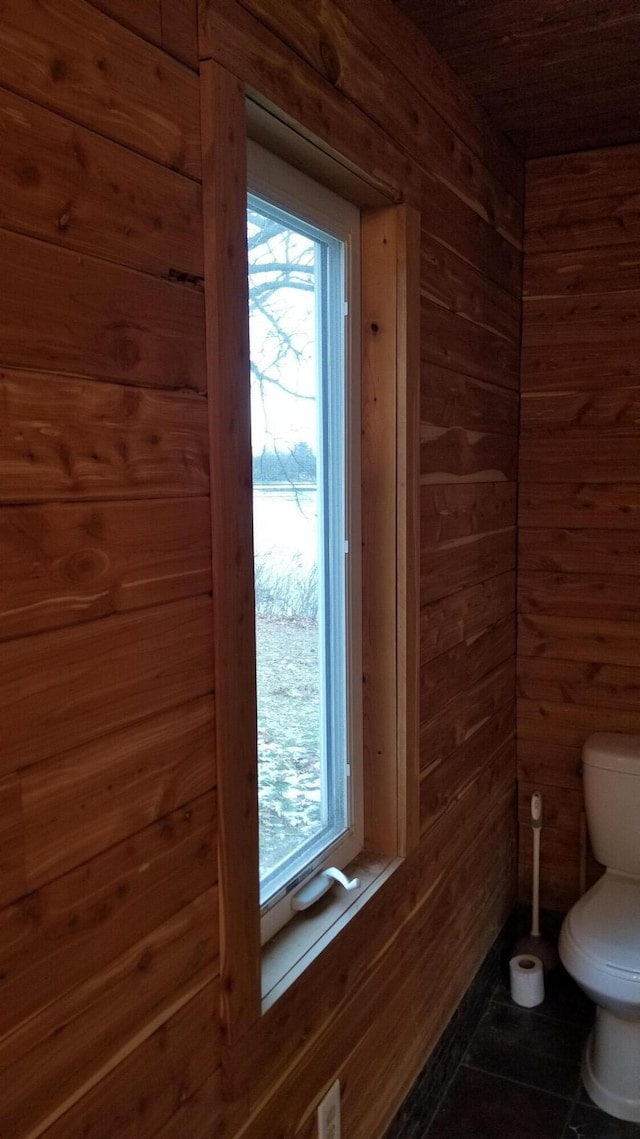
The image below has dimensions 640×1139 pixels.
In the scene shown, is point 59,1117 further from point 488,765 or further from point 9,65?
point 488,765

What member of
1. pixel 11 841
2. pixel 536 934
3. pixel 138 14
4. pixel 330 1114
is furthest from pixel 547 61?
pixel 536 934

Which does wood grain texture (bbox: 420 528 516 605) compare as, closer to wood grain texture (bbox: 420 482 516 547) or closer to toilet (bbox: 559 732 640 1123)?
wood grain texture (bbox: 420 482 516 547)

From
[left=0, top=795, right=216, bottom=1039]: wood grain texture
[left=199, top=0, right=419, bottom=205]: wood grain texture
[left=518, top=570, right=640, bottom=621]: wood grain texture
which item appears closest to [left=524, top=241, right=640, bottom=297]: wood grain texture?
[left=518, top=570, right=640, bottom=621]: wood grain texture

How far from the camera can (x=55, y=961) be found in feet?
2.99

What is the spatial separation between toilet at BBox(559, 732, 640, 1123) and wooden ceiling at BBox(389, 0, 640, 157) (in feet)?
5.50

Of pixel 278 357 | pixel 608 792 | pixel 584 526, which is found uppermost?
pixel 278 357

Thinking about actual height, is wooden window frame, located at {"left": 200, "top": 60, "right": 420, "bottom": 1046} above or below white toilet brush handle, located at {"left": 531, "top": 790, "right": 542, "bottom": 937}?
above

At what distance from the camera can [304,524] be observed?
154cm

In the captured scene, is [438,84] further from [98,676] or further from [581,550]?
[98,676]

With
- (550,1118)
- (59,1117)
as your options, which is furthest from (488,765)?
(59,1117)

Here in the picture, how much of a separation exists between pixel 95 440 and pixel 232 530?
0.86ft

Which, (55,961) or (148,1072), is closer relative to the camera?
(55,961)

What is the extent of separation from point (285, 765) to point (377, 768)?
12.6 inches

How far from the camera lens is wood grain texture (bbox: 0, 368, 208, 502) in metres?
0.83
